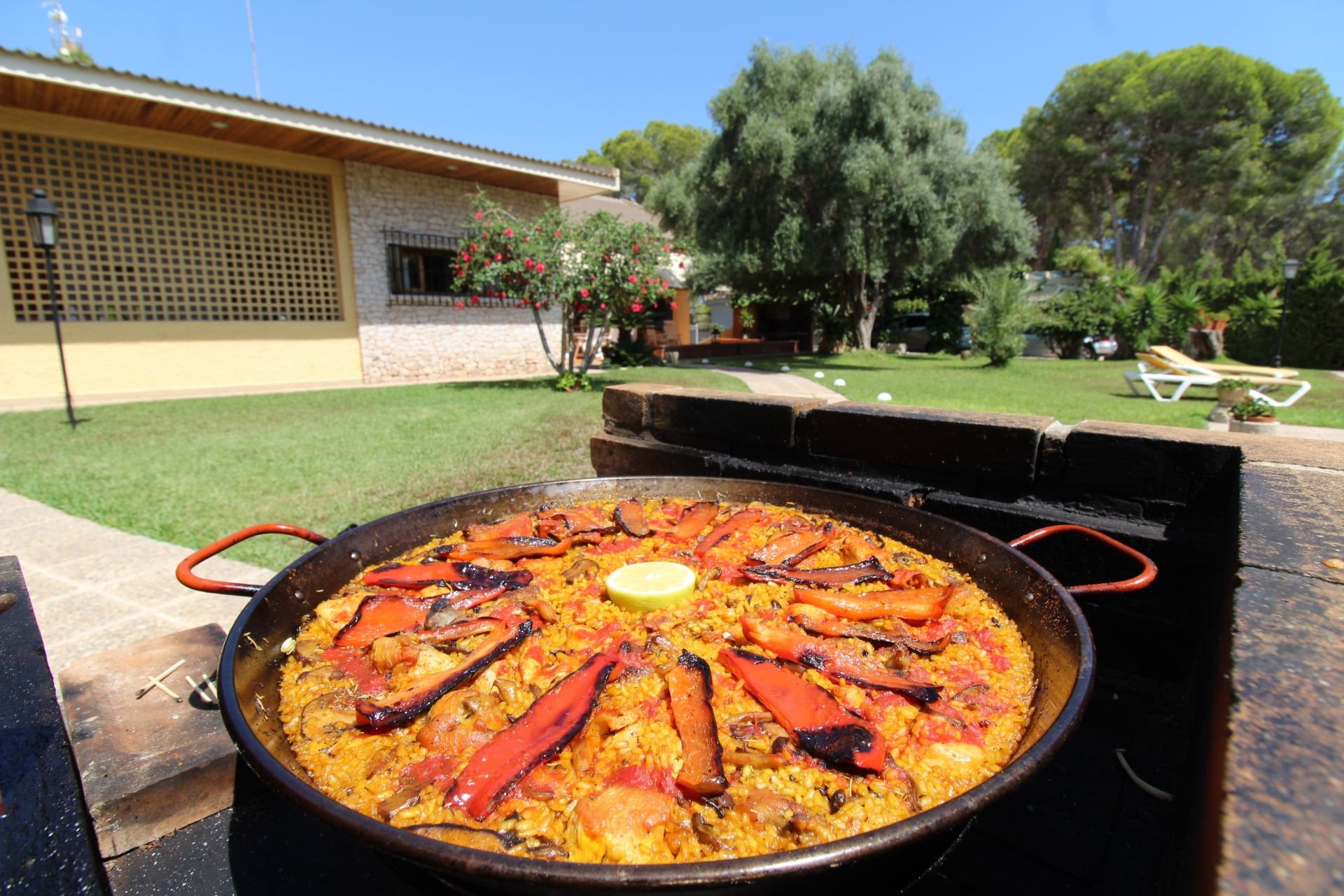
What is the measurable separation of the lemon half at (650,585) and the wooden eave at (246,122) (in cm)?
1085

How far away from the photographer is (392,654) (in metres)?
1.20

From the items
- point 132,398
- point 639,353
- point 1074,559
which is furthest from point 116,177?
A: point 1074,559

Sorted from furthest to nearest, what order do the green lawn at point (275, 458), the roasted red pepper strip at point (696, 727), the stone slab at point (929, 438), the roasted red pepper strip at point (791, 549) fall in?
the green lawn at point (275, 458)
the stone slab at point (929, 438)
the roasted red pepper strip at point (791, 549)
the roasted red pepper strip at point (696, 727)

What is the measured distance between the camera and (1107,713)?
176 cm

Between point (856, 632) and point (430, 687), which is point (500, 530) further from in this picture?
point (856, 632)

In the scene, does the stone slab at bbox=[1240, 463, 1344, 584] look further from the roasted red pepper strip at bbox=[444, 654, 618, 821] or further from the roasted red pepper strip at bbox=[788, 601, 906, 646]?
the roasted red pepper strip at bbox=[444, 654, 618, 821]

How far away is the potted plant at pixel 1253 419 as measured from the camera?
7.21 meters

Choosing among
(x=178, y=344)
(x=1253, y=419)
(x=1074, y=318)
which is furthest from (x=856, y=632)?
(x=1074, y=318)

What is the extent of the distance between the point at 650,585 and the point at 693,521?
17.0 inches

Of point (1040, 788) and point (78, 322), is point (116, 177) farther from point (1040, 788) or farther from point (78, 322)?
point (1040, 788)

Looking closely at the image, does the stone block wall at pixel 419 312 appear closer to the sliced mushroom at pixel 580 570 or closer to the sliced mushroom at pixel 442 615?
the sliced mushroom at pixel 580 570

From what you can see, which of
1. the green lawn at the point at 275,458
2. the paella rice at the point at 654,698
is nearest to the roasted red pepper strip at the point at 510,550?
the paella rice at the point at 654,698

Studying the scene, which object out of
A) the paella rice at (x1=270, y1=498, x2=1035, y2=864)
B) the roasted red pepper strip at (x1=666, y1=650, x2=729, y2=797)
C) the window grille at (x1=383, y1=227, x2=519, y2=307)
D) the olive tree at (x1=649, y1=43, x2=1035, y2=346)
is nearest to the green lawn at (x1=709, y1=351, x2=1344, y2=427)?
the olive tree at (x1=649, y1=43, x2=1035, y2=346)

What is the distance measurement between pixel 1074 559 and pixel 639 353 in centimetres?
1524
